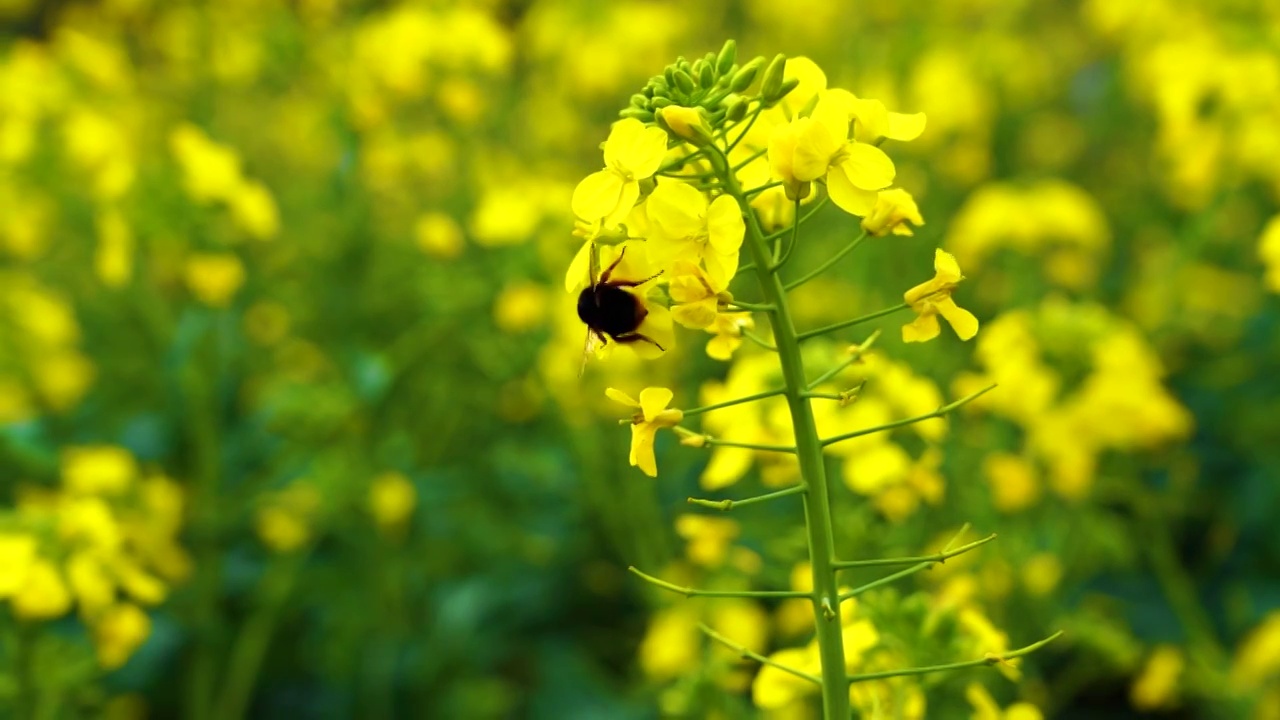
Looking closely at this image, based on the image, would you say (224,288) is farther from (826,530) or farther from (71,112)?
(826,530)

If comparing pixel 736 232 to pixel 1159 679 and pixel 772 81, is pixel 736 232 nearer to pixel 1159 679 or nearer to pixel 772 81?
pixel 772 81

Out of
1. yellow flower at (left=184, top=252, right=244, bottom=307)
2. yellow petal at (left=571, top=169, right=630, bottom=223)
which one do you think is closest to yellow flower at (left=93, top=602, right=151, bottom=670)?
yellow flower at (left=184, top=252, right=244, bottom=307)

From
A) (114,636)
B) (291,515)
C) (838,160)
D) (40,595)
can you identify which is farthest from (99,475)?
(838,160)

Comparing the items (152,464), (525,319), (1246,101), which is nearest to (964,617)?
(525,319)

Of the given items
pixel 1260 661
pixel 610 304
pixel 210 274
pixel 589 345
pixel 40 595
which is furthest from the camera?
pixel 210 274

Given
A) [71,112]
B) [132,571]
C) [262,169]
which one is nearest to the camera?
[132,571]

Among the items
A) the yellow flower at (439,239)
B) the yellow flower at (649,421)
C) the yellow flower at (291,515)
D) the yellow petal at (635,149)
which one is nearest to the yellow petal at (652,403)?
the yellow flower at (649,421)

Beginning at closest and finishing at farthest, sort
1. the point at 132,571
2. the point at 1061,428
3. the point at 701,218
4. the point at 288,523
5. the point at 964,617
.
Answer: the point at 701,218
the point at 964,617
the point at 132,571
the point at 1061,428
the point at 288,523
